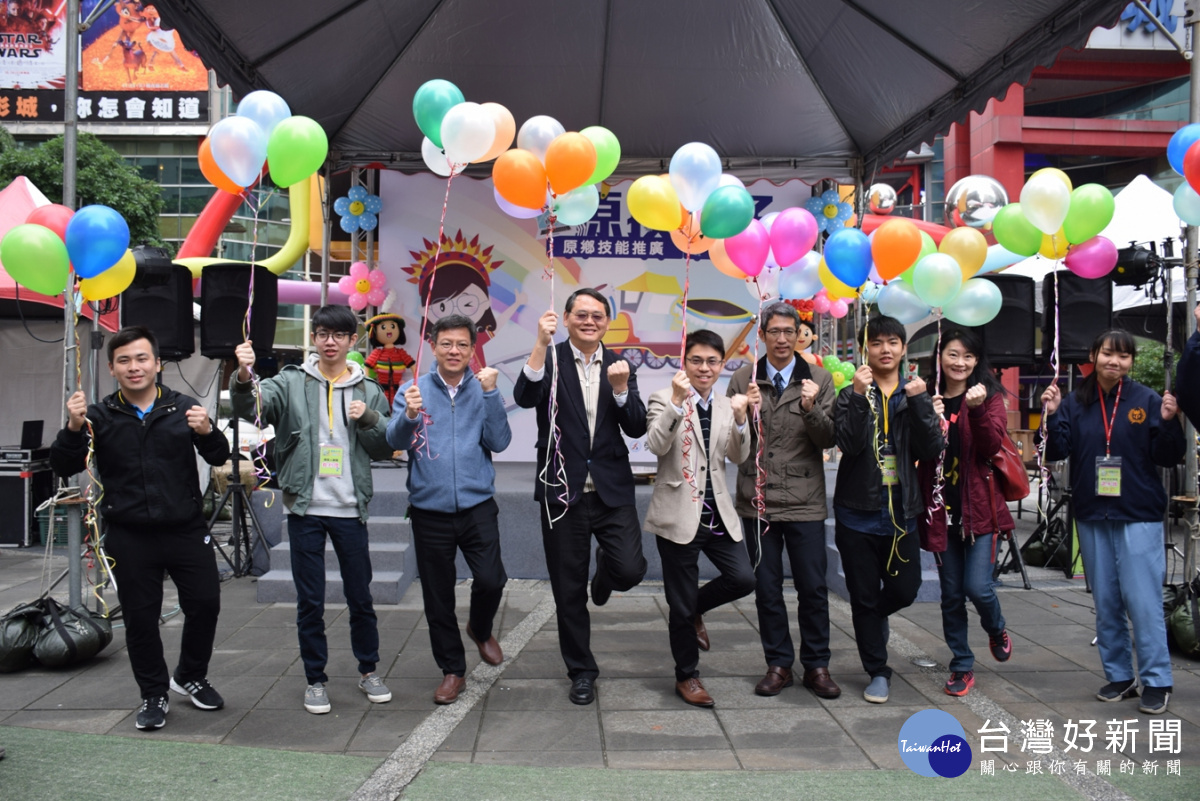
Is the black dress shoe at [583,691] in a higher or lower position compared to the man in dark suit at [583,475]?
lower

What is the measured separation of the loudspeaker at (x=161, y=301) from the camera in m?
5.68

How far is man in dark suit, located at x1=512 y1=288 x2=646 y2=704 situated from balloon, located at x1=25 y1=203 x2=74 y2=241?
2479 millimetres

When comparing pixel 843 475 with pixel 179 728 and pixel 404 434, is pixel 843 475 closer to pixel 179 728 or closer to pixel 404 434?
pixel 404 434

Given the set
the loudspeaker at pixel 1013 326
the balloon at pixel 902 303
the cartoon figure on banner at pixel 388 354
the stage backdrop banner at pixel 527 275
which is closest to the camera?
the balloon at pixel 902 303

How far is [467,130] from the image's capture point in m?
3.84

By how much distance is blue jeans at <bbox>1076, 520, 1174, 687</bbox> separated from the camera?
3.67m

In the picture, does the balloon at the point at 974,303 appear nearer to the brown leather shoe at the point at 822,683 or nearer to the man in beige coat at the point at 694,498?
the man in beige coat at the point at 694,498

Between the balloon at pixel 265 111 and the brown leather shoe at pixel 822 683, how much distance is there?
3.53 m

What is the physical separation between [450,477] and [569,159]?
151 centimetres

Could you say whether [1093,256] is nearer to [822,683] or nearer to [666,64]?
[822,683]

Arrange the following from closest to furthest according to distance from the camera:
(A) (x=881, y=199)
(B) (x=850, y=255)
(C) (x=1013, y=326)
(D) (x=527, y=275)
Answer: (B) (x=850, y=255), (C) (x=1013, y=326), (D) (x=527, y=275), (A) (x=881, y=199)

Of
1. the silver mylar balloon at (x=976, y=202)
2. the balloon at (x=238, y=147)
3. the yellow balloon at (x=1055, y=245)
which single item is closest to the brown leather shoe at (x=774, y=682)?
the yellow balloon at (x=1055, y=245)

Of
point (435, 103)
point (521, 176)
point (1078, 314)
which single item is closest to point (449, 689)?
point (521, 176)

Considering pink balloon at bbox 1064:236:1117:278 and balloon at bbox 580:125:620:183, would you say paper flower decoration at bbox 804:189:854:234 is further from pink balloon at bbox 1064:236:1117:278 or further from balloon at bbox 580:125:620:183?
balloon at bbox 580:125:620:183
